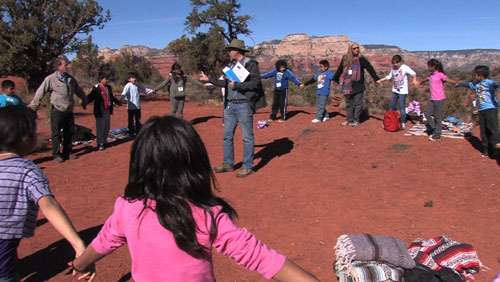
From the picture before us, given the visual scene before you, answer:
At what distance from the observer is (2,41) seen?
19.1m

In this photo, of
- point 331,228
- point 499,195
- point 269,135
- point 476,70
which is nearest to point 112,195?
point 331,228

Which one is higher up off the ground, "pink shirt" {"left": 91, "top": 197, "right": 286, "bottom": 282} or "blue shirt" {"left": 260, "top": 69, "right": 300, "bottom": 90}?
"blue shirt" {"left": 260, "top": 69, "right": 300, "bottom": 90}

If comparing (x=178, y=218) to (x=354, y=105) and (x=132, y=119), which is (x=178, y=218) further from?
(x=132, y=119)

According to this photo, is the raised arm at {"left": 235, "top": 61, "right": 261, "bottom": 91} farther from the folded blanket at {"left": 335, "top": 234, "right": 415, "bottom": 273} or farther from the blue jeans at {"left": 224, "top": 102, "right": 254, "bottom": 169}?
the folded blanket at {"left": 335, "top": 234, "right": 415, "bottom": 273}

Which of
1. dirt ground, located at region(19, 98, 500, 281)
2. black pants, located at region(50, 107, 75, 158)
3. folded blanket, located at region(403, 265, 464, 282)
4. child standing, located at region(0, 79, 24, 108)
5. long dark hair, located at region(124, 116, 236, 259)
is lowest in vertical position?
dirt ground, located at region(19, 98, 500, 281)

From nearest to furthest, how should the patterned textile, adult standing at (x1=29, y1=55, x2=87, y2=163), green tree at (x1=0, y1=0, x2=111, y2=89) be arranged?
the patterned textile < adult standing at (x1=29, y1=55, x2=87, y2=163) < green tree at (x1=0, y1=0, x2=111, y2=89)

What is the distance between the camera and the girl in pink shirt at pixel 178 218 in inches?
70.2

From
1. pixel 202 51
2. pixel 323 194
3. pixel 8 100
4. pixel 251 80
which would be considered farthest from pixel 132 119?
pixel 202 51

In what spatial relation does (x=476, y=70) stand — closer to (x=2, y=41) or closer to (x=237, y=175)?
(x=237, y=175)

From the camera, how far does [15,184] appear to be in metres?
2.58

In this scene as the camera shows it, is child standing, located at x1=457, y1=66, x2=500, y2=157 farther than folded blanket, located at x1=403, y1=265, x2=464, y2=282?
Yes

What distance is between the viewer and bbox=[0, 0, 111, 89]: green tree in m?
19.0

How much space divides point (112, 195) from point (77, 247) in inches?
221

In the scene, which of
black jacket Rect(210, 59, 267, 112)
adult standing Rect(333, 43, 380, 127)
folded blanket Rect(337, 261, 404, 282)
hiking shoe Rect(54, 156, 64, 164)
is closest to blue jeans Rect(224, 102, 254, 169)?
black jacket Rect(210, 59, 267, 112)
